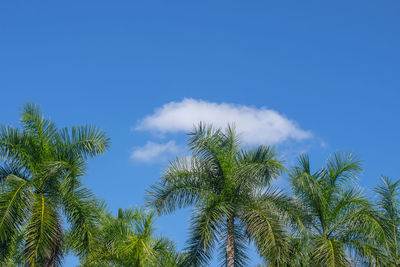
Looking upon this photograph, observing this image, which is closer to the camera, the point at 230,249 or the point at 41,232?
the point at 41,232

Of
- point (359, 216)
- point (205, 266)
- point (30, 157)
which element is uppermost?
point (359, 216)

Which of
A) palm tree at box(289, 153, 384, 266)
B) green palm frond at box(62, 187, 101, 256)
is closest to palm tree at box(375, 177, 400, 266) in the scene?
palm tree at box(289, 153, 384, 266)

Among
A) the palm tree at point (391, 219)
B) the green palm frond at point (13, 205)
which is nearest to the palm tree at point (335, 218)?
the palm tree at point (391, 219)

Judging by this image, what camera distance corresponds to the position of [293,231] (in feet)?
64.7

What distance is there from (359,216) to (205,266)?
5433mm

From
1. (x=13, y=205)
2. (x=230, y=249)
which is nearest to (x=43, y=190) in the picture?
(x=13, y=205)

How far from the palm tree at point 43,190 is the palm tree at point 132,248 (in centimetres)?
108

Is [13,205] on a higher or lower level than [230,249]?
lower

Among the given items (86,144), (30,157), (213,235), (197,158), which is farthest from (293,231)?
(30,157)

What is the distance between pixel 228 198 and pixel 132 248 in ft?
14.0

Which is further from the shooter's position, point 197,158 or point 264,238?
point 197,158

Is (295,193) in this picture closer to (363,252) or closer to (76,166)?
(363,252)

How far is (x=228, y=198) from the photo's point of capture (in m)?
20.0

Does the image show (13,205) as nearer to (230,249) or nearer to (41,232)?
(41,232)
